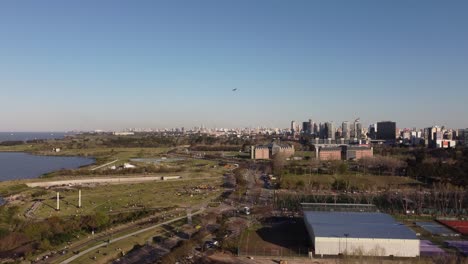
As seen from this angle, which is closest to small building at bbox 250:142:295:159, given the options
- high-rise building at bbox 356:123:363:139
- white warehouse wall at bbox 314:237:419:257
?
white warehouse wall at bbox 314:237:419:257

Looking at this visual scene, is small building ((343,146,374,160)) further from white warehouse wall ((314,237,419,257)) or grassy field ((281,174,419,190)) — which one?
white warehouse wall ((314,237,419,257))

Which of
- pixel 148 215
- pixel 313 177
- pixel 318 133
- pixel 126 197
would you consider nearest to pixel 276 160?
pixel 313 177

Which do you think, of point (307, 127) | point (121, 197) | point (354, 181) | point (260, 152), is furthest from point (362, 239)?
point (307, 127)

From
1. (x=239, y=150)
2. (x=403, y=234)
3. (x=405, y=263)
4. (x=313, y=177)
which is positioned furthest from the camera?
(x=239, y=150)

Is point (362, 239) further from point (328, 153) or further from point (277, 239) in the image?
point (328, 153)

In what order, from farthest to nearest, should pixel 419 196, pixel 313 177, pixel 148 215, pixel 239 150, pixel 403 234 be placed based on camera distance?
pixel 239 150 < pixel 313 177 < pixel 419 196 < pixel 148 215 < pixel 403 234

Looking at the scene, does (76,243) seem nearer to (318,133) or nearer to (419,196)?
(419,196)
